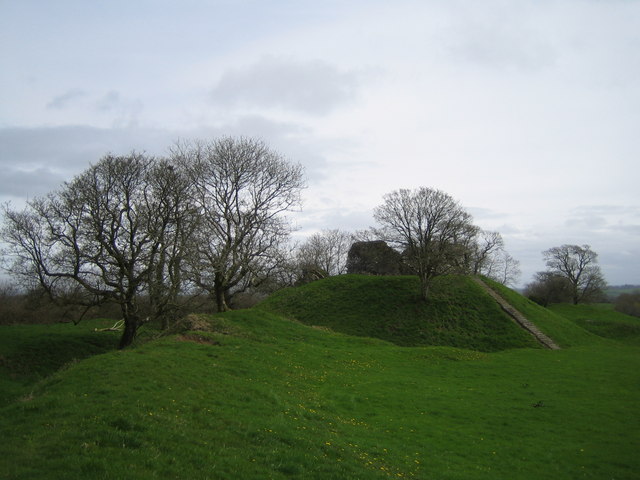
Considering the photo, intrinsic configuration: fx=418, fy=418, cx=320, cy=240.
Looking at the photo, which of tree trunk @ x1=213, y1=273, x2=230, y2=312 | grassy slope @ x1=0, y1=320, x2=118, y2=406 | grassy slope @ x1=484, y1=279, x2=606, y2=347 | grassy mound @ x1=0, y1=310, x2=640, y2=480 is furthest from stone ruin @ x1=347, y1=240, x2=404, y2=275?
grassy slope @ x1=0, y1=320, x2=118, y2=406

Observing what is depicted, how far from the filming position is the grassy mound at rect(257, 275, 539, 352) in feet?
133

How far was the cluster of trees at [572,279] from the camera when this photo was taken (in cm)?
8456

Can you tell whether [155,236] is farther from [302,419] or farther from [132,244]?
[302,419]

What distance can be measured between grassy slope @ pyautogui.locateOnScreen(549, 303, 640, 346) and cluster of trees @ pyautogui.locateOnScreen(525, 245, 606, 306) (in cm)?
1565

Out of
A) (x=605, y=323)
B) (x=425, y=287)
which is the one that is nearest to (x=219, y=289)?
(x=425, y=287)

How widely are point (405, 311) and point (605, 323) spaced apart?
33.2m

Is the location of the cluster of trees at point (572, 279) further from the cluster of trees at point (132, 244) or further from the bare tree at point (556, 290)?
the cluster of trees at point (132, 244)

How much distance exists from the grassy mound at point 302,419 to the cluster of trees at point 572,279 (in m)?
66.1

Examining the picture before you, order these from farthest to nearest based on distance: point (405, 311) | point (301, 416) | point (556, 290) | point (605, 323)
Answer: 1. point (556, 290)
2. point (605, 323)
3. point (405, 311)
4. point (301, 416)

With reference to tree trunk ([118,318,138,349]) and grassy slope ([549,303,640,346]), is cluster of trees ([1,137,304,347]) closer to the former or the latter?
tree trunk ([118,318,138,349])

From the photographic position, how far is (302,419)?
528 inches

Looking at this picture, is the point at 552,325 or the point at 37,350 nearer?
the point at 37,350

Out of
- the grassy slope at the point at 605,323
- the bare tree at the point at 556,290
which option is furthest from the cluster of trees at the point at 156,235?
the bare tree at the point at 556,290

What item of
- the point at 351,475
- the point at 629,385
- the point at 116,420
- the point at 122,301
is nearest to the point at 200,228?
the point at 122,301
